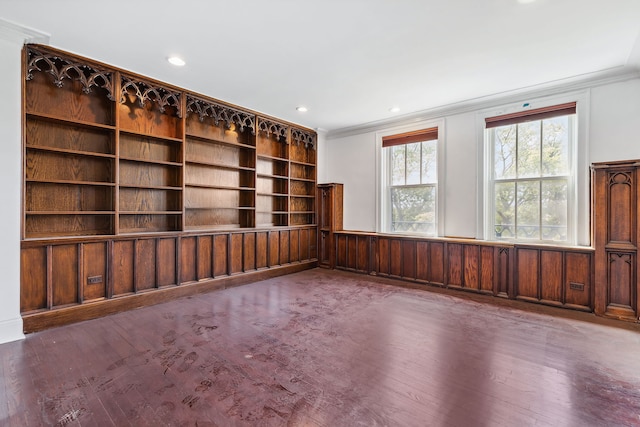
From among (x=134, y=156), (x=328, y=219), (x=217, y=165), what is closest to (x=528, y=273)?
(x=328, y=219)

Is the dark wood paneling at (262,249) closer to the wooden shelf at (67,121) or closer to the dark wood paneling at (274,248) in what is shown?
the dark wood paneling at (274,248)

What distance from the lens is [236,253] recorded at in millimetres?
4590

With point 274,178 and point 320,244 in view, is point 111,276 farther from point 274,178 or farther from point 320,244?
point 320,244

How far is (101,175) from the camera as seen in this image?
3.44m

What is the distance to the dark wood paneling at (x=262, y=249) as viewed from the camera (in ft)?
16.1

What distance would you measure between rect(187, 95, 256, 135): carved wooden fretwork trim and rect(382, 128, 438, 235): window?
7.87 ft

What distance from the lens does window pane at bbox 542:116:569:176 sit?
374cm

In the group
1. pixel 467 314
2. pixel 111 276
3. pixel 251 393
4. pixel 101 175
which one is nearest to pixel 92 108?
pixel 101 175

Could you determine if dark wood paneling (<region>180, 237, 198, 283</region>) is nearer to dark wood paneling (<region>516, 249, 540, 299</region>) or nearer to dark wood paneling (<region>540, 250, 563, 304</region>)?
dark wood paneling (<region>516, 249, 540, 299</region>)

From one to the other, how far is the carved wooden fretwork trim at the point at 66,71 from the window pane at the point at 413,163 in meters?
4.29

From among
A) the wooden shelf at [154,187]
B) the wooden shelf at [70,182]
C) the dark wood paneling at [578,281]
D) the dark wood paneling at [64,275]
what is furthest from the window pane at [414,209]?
the dark wood paneling at [64,275]

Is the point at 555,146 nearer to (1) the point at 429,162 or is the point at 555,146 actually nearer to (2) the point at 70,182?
(1) the point at 429,162

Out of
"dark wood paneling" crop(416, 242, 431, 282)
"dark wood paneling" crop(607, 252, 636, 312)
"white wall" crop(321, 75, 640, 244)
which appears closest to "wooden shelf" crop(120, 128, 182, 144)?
"white wall" crop(321, 75, 640, 244)

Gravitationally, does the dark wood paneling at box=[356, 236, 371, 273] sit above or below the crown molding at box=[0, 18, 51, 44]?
below
